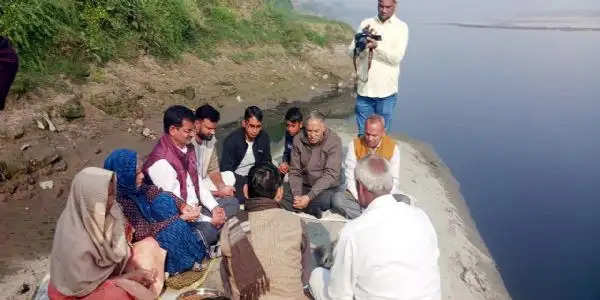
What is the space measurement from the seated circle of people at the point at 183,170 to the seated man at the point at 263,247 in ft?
4.19

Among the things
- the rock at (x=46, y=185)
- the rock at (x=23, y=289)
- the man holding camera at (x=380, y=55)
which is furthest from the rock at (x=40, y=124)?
the man holding camera at (x=380, y=55)

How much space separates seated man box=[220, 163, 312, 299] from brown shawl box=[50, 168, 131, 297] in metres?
0.82

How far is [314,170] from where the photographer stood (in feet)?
16.0

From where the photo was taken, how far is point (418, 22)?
25969 mm

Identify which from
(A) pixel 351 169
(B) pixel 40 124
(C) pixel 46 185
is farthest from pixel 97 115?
(A) pixel 351 169

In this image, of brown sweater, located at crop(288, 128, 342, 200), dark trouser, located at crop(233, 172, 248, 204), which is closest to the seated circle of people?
dark trouser, located at crop(233, 172, 248, 204)

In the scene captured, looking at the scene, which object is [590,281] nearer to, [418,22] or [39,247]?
[39,247]

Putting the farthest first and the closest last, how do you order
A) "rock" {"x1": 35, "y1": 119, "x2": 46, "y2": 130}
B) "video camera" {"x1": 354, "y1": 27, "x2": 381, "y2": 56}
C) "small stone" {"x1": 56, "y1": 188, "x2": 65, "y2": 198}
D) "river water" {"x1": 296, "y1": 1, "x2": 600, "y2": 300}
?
"rock" {"x1": 35, "y1": 119, "x2": 46, "y2": 130}
"small stone" {"x1": 56, "y1": 188, "x2": 65, "y2": 198}
"river water" {"x1": 296, "y1": 1, "x2": 600, "y2": 300}
"video camera" {"x1": 354, "y1": 27, "x2": 381, "y2": 56}

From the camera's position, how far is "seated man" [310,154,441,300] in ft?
7.52

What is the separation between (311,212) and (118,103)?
502 cm

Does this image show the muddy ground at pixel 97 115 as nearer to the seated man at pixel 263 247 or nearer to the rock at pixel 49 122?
the rock at pixel 49 122

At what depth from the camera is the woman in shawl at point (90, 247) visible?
2.76 m

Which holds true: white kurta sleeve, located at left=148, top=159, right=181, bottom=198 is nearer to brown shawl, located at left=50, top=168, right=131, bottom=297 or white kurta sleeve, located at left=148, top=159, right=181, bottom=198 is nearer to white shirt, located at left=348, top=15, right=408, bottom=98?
brown shawl, located at left=50, top=168, right=131, bottom=297

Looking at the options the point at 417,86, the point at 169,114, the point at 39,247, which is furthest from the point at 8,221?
the point at 417,86
